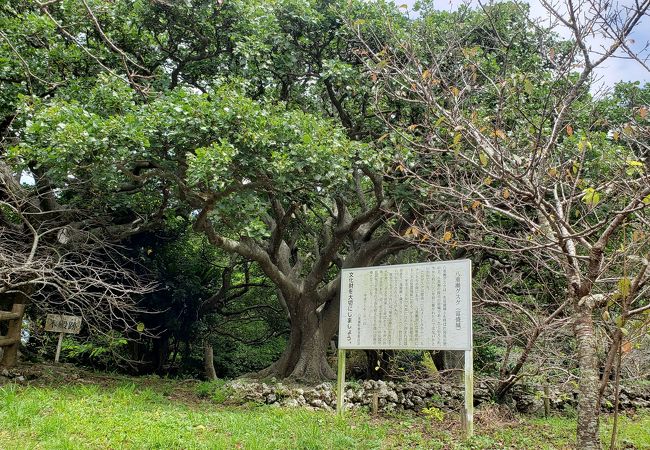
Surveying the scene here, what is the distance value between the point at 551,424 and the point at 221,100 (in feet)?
21.9

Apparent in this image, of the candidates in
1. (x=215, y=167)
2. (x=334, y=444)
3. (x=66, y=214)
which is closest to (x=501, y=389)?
(x=334, y=444)

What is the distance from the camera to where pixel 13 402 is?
18.3ft

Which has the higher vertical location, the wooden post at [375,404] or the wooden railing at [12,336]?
the wooden railing at [12,336]

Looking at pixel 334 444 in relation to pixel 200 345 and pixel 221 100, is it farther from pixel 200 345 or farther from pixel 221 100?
pixel 200 345

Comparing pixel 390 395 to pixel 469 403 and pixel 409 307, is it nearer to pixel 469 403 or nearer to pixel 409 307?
pixel 409 307

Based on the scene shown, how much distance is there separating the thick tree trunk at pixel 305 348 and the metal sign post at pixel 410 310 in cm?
245

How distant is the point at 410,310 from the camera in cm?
659

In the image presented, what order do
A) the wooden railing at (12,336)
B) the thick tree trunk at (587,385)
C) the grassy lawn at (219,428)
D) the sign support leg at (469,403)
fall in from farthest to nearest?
the wooden railing at (12,336) < the sign support leg at (469,403) < the grassy lawn at (219,428) < the thick tree trunk at (587,385)

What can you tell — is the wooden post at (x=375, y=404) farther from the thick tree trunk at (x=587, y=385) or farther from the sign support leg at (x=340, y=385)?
the thick tree trunk at (x=587, y=385)

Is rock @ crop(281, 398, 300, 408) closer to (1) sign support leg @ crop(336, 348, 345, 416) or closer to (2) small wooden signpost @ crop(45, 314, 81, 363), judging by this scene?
(1) sign support leg @ crop(336, 348, 345, 416)

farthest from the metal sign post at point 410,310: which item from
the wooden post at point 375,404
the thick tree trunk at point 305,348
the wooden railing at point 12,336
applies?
the wooden railing at point 12,336

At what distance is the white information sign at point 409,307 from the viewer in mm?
6180

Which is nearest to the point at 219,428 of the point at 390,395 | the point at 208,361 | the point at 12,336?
the point at 390,395

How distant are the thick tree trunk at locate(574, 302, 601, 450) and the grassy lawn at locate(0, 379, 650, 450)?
5.28 feet
